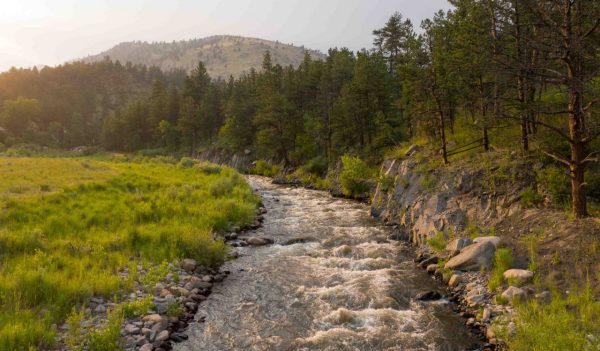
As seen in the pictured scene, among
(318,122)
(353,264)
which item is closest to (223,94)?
(318,122)

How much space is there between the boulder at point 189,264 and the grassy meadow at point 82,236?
457mm

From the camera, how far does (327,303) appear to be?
13.1 metres

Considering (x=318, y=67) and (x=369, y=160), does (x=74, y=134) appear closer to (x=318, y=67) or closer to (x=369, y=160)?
(x=318, y=67)

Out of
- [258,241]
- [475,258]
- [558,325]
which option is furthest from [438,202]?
[558,325]

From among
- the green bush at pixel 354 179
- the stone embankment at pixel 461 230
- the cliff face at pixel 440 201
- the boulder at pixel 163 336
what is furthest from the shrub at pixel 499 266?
the green bush at pixel 354 179

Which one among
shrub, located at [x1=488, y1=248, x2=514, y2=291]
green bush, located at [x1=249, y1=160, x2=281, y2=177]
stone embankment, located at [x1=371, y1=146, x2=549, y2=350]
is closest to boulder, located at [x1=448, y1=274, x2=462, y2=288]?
stone embankment, located at [x1=371, y1=146, x2=549, y2=350]

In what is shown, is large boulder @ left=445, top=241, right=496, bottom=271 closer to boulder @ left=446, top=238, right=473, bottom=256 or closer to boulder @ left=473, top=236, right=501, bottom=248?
boulder @ left=473, top=236, right=501, bottom=248

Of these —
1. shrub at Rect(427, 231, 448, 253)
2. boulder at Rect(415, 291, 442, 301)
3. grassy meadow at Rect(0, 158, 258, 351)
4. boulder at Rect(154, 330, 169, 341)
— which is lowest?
boulder at Rect(415, 291, 442, 301)

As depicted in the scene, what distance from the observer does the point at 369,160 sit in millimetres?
42500

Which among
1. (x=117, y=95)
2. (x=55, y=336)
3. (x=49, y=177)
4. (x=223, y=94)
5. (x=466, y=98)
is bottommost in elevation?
(x=55, y=336)

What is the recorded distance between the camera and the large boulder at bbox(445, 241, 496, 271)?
1439cm

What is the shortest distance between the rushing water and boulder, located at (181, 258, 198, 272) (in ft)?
4.95

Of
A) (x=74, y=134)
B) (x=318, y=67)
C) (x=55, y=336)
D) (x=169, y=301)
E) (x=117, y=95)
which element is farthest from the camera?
(x=117, y=95)

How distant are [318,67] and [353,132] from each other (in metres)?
24.2
